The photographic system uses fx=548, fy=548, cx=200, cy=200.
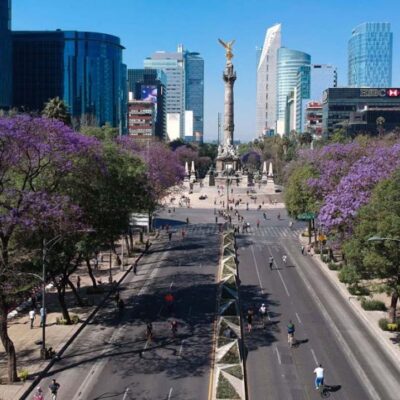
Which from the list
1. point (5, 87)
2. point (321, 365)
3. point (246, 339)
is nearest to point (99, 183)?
point (246, 339)

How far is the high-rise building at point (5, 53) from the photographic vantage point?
143 meters

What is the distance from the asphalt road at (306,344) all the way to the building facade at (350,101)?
140 meters

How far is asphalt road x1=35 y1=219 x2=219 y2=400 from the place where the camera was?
25.2 meters

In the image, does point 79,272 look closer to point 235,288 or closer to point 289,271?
point 235,288

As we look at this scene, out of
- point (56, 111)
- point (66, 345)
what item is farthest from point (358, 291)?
point (56, 111)

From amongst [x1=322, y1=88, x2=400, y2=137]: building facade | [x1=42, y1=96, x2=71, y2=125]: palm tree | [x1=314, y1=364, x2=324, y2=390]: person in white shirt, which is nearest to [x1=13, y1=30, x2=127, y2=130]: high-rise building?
[x1=322, y1=88, x2=400, y2=137]: building facade

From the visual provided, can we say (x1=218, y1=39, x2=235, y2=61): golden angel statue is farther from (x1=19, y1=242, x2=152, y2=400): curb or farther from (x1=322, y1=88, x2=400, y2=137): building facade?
(x1=19, y1=242, x2=152, y2=400): curb

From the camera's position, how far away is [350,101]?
7229 inches

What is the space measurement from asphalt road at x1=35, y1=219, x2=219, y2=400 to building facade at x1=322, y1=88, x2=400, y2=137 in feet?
476

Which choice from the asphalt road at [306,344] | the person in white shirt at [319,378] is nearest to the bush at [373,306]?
the asphalt road at [306,344]

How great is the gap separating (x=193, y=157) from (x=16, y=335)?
15435 cm

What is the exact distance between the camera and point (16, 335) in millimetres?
33062

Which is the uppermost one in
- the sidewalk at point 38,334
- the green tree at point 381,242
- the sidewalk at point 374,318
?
the green tree at point 381,242

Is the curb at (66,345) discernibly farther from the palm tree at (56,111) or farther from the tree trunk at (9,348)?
the palm tree at (56,111)
